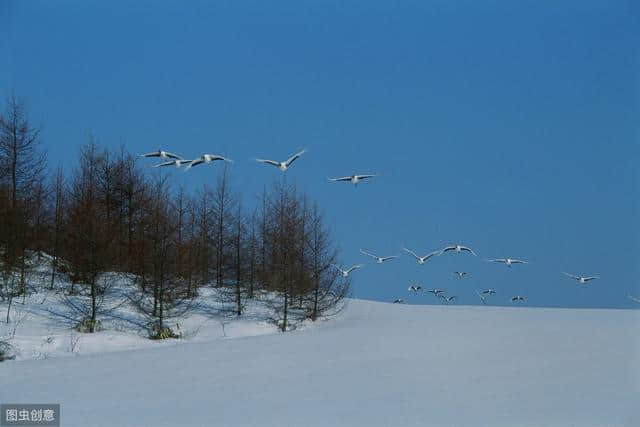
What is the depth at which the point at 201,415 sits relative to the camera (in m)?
9.91

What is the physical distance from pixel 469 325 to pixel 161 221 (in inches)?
618

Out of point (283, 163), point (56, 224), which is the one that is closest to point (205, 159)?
point (283, 163)

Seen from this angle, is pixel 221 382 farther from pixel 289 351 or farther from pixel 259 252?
pixel 259 252

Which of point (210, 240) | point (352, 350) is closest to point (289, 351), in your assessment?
point (352, 350)

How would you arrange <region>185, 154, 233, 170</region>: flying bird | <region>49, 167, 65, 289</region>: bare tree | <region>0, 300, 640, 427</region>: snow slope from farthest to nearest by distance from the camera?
<region>49, 167, 65, 289</region>: bare tree
<region>185, 154, 233, 170</region>: flying bird
<region>0, 300, 640, 427</region>: snow slope

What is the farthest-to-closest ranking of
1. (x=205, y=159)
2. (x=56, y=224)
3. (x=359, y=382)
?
(x=56, y=224) < (x=205, y=159) < (x=359, y=382)

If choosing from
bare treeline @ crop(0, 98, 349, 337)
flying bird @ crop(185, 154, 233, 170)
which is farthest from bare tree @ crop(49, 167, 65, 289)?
flying bird @ crop(185, 154, 233, 170)

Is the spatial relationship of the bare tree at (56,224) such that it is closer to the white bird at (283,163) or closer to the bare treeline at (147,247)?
the bare treeline at (147,247)

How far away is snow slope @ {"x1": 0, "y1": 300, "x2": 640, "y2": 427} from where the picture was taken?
9.66 metres

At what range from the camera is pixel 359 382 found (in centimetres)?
1261

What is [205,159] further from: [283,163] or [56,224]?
[56,224]

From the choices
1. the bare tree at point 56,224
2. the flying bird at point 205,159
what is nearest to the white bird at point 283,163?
the flying bird at point 205,159

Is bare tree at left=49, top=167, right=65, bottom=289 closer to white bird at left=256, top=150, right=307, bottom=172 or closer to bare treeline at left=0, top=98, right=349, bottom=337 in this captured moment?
bare treeline at left=0, top=98, right=349, bottom=337

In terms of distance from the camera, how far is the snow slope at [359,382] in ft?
31.7
